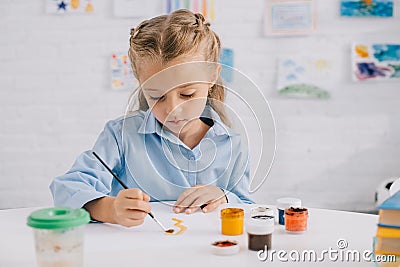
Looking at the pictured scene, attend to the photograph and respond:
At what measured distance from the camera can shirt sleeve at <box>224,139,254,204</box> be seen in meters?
1.46

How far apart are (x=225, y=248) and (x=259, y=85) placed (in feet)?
6.78

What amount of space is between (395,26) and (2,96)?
186 centimetres

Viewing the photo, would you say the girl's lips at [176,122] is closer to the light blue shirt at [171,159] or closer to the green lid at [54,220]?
the light blue shirt at [171,159]

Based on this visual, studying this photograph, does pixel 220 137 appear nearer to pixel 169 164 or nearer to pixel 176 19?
pixel 169 164

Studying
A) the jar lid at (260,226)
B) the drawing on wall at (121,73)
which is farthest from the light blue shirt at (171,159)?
the drawing on wall at (121,73)

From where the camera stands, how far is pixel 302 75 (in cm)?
302

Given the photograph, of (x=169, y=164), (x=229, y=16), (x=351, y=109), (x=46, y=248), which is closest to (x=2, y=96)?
(x=229, y=16)

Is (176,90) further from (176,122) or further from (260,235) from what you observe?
(260,235)

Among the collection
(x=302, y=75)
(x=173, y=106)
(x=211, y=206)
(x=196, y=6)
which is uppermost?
(x=196, y=6)

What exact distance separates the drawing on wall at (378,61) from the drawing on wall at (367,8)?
14cm

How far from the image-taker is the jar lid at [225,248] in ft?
3.39

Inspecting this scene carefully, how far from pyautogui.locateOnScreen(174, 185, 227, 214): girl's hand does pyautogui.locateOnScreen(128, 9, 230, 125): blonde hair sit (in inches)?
6.9

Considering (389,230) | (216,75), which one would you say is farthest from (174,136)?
(389,230)

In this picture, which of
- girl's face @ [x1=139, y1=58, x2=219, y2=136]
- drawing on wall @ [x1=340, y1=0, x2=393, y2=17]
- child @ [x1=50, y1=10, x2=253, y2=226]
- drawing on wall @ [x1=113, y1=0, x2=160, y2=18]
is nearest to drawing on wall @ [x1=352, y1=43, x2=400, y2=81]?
drawing on wall @ [x1=340, y1=0, x2=393, y2=17]
